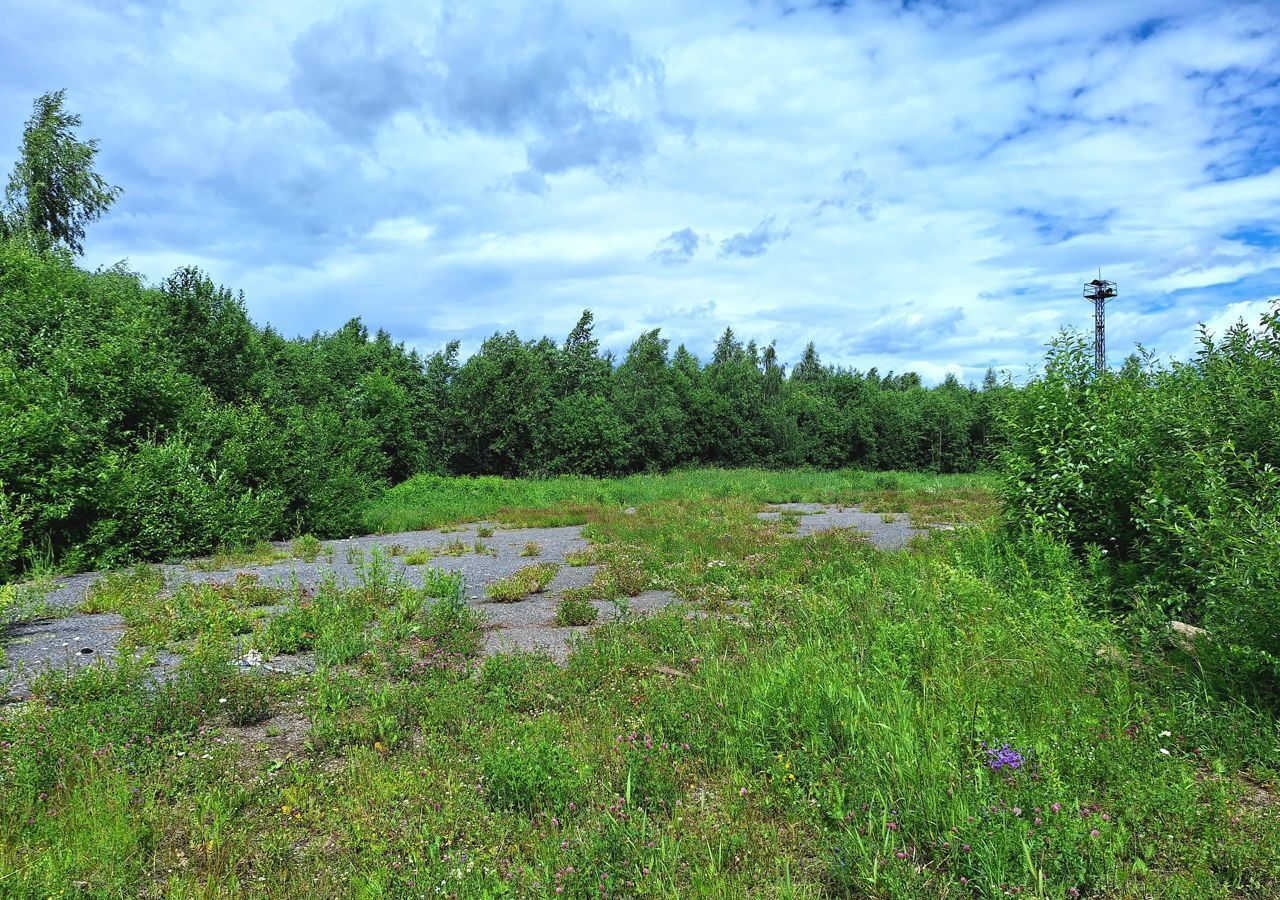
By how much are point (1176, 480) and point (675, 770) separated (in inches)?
221

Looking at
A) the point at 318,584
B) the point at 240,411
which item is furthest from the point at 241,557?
the point at 240,411

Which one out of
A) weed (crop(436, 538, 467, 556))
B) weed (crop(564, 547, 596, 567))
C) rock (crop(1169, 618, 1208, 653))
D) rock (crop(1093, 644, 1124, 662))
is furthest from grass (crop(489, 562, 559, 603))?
rock (crop(1169, 618, 1208, 653))

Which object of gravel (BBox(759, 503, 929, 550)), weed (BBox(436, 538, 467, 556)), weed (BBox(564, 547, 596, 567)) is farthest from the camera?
gravel (BBox(759, 503, 929, 550))

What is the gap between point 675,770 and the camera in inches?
155

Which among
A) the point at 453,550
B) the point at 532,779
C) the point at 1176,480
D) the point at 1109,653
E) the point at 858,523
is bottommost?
the point at 858,523

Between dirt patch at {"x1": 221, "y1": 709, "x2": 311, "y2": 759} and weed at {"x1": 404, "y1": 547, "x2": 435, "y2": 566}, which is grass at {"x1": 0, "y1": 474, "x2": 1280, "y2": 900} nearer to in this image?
dirt patch at {"x1": 221, "y1": 709, "x2": 311, "y2": 759}

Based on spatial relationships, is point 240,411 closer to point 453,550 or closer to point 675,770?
point 453,550

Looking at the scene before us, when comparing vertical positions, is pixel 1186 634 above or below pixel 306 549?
above

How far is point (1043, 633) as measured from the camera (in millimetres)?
5590

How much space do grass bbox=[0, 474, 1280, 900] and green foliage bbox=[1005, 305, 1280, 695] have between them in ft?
1.97

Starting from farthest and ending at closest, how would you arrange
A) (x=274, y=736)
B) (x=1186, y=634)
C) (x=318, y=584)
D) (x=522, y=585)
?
(x=318, y=584)
(x=522, y=585)
(x=1186, y=634)
(x=274, y=736)

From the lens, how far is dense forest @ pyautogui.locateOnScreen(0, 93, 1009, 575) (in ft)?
38.9

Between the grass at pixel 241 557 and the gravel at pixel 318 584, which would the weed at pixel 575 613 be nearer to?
the gravel at pixel 318 584

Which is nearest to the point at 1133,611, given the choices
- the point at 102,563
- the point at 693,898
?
the point at 693,898
